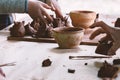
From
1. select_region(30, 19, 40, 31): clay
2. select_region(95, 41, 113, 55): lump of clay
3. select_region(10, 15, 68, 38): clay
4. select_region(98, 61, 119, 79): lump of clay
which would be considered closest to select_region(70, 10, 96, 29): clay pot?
select_region(10, 15, 68, 38): clay

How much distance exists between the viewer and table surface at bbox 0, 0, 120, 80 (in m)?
0.91

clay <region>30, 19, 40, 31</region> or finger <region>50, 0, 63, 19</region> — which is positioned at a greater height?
finger <region>50, 0, 63, 19</region>

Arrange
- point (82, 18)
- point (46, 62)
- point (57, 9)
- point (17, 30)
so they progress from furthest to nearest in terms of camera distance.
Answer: point (57, 9) → point (82, 18) → point (17, 30) → point (46, 62)

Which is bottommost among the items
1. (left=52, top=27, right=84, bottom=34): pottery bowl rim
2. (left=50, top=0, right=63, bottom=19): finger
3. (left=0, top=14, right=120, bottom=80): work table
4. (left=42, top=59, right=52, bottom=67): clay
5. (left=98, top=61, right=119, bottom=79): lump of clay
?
(left=0, top=14, right=120, bottom=80): work table

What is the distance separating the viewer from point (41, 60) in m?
1.07

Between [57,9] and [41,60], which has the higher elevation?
[57,9]

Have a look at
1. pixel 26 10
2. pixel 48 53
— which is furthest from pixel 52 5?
pixel 48 53

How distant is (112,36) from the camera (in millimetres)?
1076

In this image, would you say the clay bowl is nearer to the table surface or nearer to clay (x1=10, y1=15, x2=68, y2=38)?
the table surface

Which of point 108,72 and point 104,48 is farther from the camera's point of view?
point 104,48

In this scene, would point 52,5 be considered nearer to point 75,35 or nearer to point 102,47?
point 75,35

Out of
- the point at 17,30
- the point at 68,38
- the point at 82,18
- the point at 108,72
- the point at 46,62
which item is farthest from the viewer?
the point at 82,18

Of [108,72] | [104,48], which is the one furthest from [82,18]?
[108,72]

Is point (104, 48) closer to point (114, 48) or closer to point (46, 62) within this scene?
point (114, 48)
